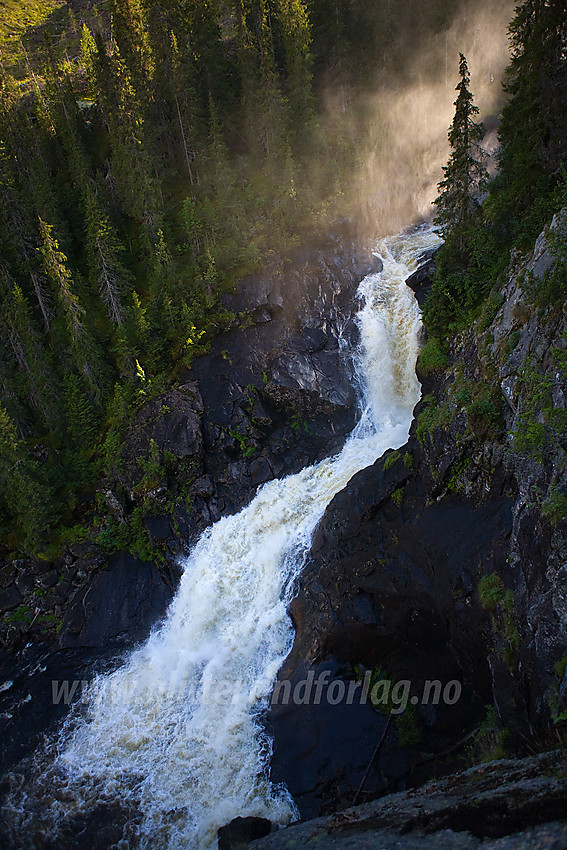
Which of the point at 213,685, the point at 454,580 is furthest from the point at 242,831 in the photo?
the point at 454,580

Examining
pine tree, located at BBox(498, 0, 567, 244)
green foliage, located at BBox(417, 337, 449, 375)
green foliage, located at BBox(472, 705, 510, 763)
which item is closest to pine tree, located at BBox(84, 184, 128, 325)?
green foliage, located at BBox(417, 337, 449, 375)

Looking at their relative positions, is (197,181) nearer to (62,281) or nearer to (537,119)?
(62,281)

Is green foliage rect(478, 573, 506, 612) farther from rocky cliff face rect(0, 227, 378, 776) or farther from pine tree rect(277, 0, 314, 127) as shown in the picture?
pine tree rect(277, 0, 314, 127)

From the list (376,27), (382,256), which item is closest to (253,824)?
(382,256)

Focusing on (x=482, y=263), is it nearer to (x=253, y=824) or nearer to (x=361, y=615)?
(x=361, y=615)

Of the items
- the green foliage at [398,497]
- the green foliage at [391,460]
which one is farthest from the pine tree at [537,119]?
the green foliage at [398,497]
